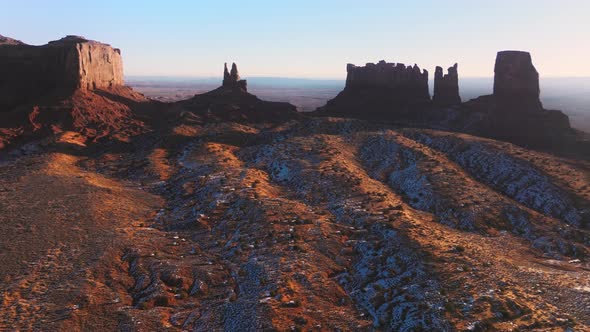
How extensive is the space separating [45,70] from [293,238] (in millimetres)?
63346

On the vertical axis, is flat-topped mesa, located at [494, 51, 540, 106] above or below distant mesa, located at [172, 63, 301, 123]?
above

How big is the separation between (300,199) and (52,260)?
21.7 meters

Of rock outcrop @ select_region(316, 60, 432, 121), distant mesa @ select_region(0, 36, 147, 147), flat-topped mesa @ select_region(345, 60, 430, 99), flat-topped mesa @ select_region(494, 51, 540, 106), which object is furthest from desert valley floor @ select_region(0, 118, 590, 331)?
flat-topped mesa @ select_region(345, 60, 430, 99)

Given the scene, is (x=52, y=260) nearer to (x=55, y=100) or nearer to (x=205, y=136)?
(x=205, y=136)

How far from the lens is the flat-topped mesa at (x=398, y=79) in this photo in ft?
351

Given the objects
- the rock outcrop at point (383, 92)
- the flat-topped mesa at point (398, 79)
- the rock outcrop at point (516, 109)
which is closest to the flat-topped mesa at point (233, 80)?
the rock outcrop at point (383, 92)

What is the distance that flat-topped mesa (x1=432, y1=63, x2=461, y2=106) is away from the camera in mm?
100875

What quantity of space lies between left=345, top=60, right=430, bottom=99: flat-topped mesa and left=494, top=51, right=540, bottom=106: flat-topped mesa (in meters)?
25.2

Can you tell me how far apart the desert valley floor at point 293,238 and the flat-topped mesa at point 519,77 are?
27.8 metres

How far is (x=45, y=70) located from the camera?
248 ft

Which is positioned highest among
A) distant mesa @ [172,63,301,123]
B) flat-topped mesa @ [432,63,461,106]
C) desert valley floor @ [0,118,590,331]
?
flat-topped mesa @ [432,63,461,106]

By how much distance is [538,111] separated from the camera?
82.0 m

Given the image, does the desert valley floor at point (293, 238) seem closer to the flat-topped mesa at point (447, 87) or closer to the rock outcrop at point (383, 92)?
the rock outcrop at point (383, 92)

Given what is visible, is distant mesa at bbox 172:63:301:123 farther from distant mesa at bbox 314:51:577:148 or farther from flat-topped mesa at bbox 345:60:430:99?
flat-topped mesa at bbox 345:60:430:99
